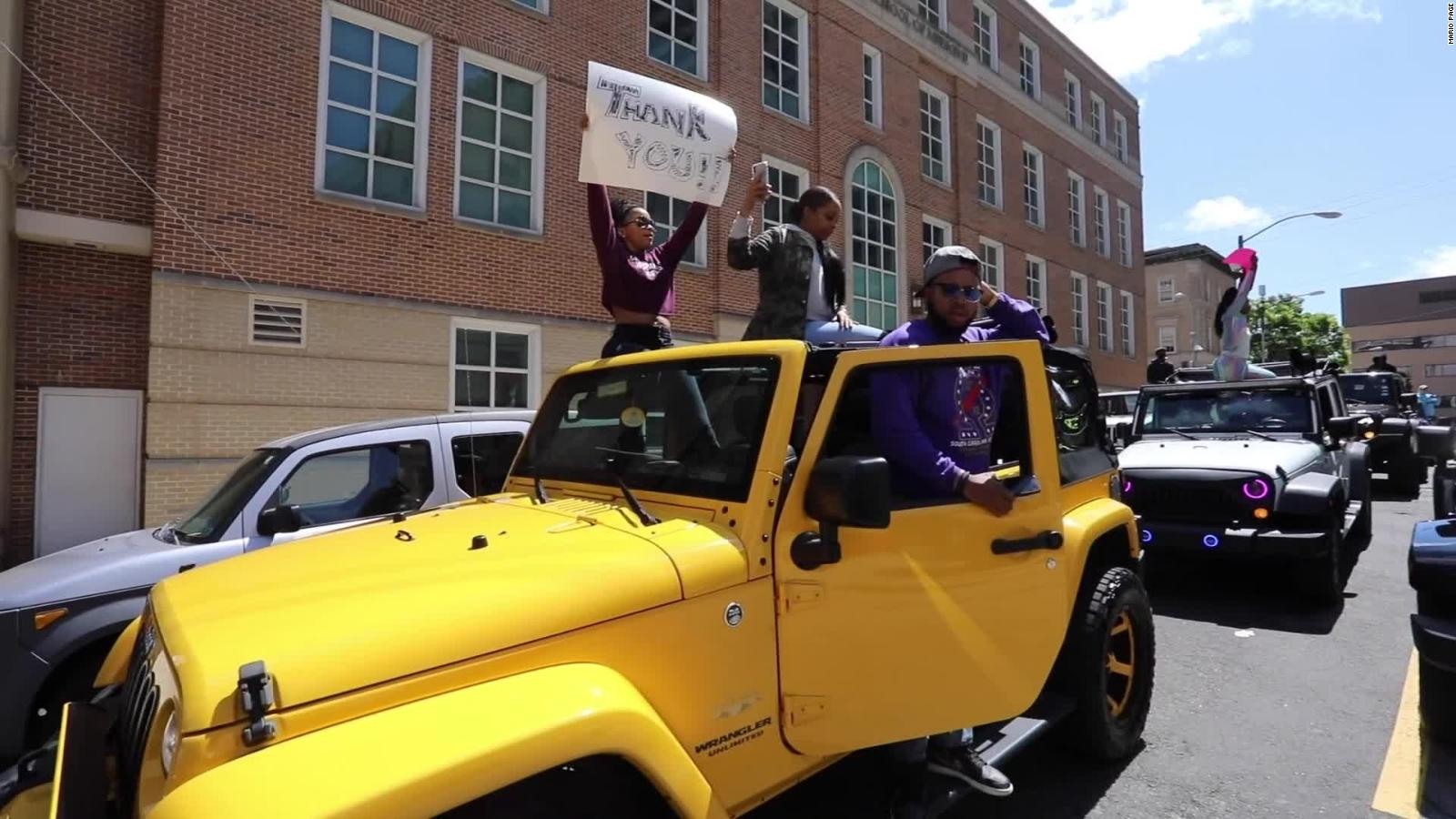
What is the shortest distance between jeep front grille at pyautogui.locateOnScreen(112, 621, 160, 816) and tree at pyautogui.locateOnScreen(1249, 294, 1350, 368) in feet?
175

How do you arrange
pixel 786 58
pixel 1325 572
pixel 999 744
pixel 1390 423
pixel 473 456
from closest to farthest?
pixel 999 744 < pixel 473 456 < pixel 1325 572 < pixel 1390 423 < pixel 786 58

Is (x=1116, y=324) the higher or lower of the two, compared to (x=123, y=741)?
higher

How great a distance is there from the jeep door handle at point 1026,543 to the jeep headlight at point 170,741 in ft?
7.40

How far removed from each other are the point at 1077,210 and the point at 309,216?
24.2 m

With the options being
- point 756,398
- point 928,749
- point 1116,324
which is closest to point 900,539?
point 756,398

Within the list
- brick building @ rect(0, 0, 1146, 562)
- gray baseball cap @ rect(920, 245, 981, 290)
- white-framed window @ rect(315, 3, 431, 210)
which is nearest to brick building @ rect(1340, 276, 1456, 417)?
brick building @ rect(0, 0, 1146, 562)

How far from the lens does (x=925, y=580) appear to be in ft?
8.02

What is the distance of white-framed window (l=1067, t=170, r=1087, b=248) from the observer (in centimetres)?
2602

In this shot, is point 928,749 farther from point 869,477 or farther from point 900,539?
point 869,477

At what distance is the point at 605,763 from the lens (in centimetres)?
177

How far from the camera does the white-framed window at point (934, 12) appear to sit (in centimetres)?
2005

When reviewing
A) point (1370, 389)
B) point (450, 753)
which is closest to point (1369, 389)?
point (1370, 389)

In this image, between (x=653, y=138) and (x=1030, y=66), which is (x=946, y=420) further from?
(x=1030, y=66)

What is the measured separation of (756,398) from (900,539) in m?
0.63
